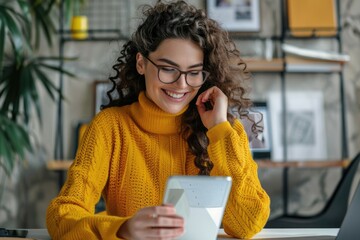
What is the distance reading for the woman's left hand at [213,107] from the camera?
1.44 metres

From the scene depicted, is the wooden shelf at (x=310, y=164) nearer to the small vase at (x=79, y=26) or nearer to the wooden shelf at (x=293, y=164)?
the wooden shelf at (x=293, y=164)

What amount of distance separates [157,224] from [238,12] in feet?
8.92

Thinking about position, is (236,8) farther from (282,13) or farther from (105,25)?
(105,25)

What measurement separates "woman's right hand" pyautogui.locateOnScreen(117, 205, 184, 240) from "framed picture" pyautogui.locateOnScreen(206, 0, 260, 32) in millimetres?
2641

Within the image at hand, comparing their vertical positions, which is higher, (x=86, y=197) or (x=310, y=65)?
(x=310, y=65)

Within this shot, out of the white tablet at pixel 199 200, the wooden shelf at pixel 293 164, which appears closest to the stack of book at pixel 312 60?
the wooden shelf at pixel 293 164

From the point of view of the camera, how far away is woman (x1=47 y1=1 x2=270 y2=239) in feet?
4.43

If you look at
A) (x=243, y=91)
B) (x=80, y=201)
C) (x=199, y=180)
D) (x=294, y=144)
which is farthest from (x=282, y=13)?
(x=199, y=180)

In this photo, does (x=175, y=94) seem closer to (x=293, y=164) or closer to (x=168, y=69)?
→ (x=168, y=69)

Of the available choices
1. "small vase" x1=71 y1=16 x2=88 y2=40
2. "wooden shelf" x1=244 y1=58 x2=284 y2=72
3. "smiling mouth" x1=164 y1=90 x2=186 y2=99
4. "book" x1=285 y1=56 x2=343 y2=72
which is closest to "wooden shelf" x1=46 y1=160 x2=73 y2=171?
"small vase" x1=71 y1=16 x2=88 y2=40

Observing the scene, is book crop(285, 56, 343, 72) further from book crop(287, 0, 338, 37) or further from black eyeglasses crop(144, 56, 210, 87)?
black eyeglasses crop(144, 56, 210, 87)

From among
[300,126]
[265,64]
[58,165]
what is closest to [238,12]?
[265,64]

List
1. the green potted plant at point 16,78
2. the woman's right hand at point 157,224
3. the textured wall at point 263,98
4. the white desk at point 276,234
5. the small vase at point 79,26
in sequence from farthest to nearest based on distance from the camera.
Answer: the textured wall at point 263,98 → the small vase at point 79,26 → the green potted plant at point 16,78 → the white desk at point 276,234 → the woman's right hand at point 157,224

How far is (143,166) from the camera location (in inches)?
58.1
